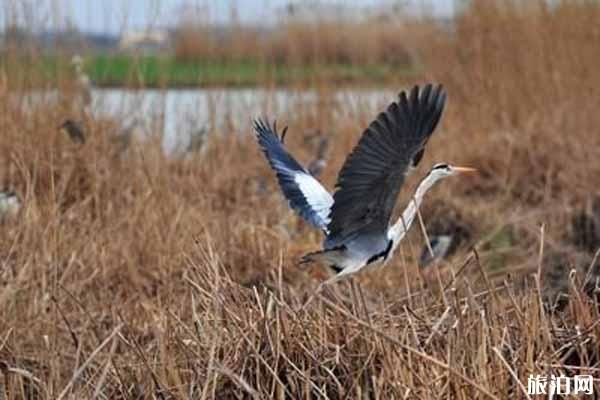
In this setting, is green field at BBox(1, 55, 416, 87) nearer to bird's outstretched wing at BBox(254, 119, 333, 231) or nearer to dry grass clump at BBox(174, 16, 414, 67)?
dry grass clump at BBox(174, 16, 414, 67)

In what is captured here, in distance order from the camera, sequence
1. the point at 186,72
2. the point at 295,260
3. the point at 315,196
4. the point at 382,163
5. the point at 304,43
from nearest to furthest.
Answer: the point at 382,163
the point at 315,196
the point at 295,260
the point at 186,72
the point at 304,43

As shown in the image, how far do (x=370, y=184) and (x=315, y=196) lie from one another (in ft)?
1.46

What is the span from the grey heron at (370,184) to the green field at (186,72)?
2849 mm

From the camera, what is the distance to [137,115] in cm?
698

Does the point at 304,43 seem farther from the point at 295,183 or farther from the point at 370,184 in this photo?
the point at 370,184

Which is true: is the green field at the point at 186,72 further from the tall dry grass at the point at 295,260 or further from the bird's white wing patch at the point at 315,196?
the bird's white wing patch at the point at 315,196

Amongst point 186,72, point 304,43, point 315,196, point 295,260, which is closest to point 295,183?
point 315,196

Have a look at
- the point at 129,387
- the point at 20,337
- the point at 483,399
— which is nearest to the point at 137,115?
the point at 20,337

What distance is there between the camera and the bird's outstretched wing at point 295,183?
4.04m

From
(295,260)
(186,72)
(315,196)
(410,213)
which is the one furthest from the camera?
(186,72)

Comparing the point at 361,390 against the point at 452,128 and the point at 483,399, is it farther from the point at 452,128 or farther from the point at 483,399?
the point at 452,128

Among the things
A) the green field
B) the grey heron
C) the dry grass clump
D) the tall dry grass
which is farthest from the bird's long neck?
the dry grass clump

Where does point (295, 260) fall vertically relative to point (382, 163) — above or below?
below

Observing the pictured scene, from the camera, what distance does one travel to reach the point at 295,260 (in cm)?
564
